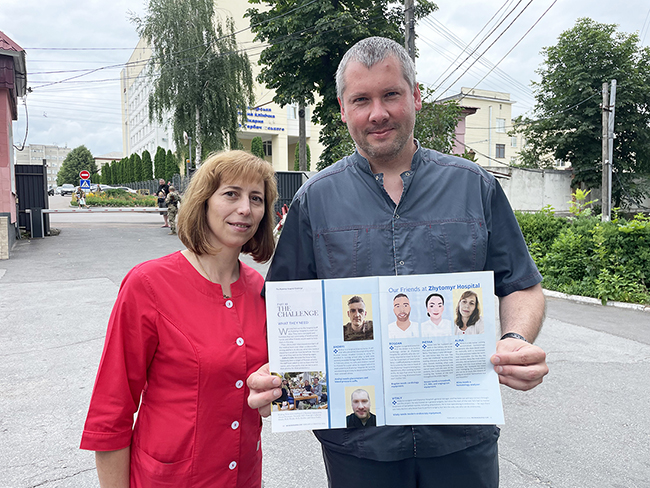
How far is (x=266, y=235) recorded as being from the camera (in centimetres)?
202

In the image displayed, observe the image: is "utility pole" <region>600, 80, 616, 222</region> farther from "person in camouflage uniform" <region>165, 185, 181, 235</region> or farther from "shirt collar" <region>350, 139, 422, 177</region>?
"shirt collar" <region>350, 139, 422, 177</region>

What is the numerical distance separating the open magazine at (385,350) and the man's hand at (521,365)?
0.11 ft

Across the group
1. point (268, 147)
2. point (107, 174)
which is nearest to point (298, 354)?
point (268, 147)

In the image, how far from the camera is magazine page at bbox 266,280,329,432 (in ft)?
4.89

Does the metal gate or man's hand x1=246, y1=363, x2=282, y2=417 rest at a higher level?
the metal gate

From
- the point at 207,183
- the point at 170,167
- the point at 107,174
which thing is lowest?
the point at 207,183

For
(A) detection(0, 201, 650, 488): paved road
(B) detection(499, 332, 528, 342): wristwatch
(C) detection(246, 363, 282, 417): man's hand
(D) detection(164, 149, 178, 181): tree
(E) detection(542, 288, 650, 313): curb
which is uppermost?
(D) detection(164, 149, 178, 181): tree

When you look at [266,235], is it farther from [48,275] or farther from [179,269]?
[48,275]

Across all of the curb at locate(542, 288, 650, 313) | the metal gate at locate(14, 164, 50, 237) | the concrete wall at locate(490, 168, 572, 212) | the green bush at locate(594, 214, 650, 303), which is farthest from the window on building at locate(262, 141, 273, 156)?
the green bush at locate(594, 214, 650, 303)

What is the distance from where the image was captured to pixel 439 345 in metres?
1.48

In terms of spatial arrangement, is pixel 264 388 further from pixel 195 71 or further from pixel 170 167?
pixel 170 167

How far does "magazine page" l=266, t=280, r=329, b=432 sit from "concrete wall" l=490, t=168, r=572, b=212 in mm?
27976

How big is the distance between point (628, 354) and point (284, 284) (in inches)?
231

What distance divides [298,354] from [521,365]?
0.70m
